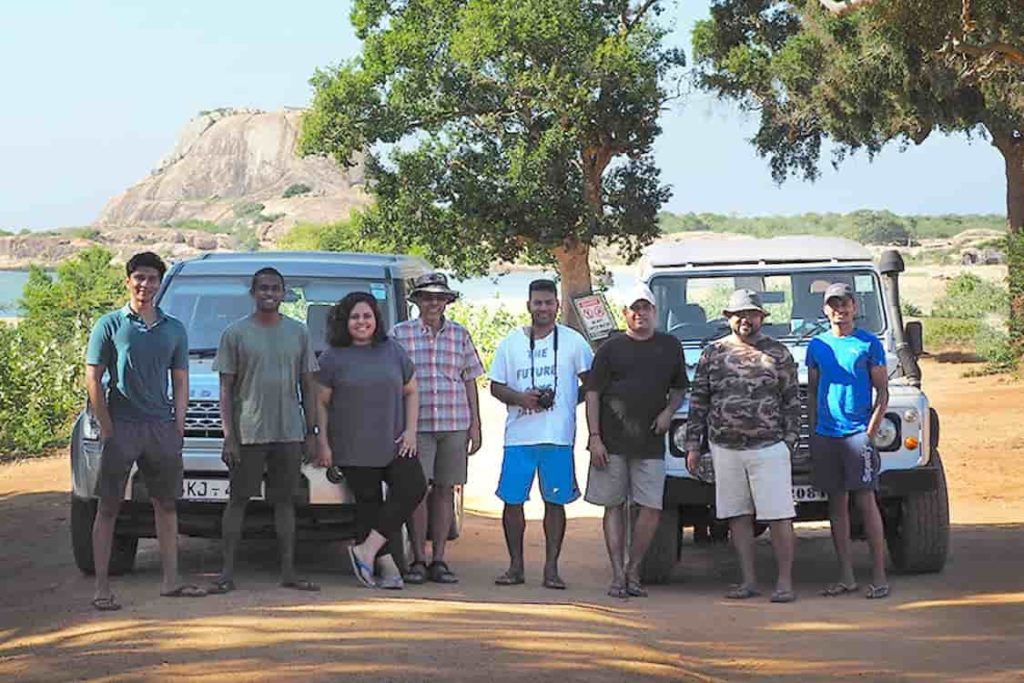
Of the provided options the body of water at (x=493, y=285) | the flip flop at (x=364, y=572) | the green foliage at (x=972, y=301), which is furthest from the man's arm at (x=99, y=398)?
the green foliage at (x=972, y=301)

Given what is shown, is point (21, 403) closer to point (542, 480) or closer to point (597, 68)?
point (542, 480)

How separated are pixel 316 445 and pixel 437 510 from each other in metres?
0.98

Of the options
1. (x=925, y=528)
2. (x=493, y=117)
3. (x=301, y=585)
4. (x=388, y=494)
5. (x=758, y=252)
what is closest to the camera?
(x=301, y=585)

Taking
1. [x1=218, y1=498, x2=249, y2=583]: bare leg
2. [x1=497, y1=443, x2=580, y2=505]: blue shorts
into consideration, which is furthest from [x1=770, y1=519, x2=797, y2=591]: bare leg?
[x1=218, y1=498, x2=249, y2=583]: bare leg

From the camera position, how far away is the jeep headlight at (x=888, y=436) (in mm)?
10289

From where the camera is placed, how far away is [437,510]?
402 inches

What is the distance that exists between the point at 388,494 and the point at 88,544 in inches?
71.4

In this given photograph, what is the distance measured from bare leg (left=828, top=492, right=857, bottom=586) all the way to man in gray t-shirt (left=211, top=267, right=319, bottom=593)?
3.04 metres

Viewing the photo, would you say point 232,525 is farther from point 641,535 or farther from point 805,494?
point 805,494

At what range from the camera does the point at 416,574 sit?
989cm

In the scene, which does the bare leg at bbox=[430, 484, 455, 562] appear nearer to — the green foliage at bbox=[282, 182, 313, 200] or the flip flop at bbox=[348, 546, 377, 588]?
the flip flop at bbox=[348, 546, 377, 588]

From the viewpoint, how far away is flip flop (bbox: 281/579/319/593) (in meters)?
9.22

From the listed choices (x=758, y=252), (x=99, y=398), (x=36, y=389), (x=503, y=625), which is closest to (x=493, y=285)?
(x=36, y=389)

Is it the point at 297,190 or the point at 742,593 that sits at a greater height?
the point at 297,190
